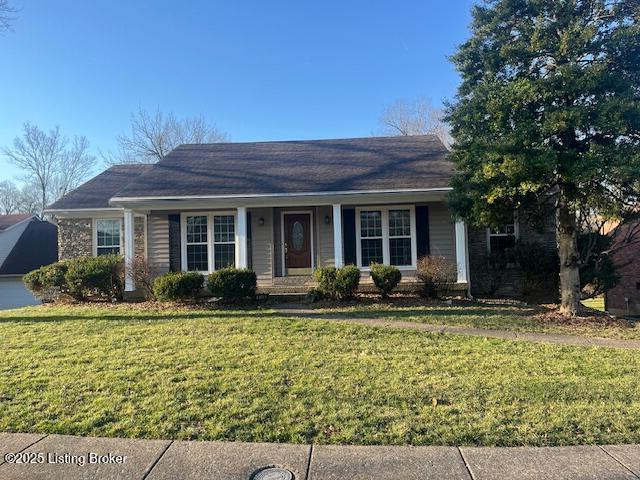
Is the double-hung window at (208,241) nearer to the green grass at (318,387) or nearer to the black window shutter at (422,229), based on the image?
the black window shutter at (422,229)

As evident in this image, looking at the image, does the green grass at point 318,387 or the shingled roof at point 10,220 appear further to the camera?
the shingled roof at point 10,220

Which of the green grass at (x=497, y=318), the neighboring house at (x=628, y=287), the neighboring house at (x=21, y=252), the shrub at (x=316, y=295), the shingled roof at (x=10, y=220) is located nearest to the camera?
the green grass at (x=497, y=318)

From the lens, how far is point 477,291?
45.3ft

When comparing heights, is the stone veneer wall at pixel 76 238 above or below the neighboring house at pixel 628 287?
above

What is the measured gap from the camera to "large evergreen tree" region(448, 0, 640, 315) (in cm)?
852

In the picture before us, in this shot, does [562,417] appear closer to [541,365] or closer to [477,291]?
[541,365]

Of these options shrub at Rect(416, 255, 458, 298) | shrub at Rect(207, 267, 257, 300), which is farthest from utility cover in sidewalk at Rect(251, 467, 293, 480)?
shrub at Rect(416, 255, 458, 298)

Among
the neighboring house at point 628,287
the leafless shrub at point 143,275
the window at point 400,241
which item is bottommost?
the neighboring house at point 628,287

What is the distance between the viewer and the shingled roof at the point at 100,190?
15.0m

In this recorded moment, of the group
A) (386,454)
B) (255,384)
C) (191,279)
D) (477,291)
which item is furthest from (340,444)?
(477,291)

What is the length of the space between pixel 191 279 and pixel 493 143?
7428 millimetres

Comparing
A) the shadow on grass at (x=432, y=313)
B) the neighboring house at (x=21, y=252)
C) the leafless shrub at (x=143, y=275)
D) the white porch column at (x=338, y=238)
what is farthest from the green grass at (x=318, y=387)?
the neighboring house at (x=21, y=252)

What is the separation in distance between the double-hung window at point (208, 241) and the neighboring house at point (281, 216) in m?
0.03

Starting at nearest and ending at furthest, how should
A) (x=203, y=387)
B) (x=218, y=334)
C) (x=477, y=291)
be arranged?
(x=203, y=387)
(x=218, y=334)
(x=477, y=291)
